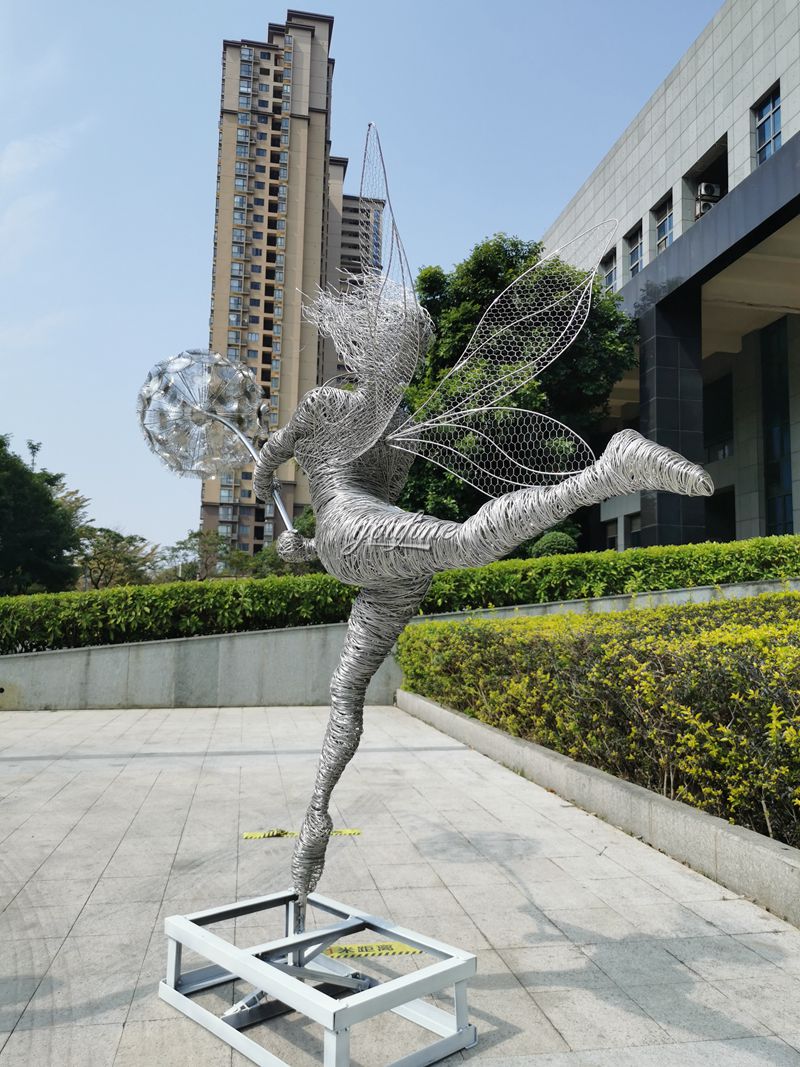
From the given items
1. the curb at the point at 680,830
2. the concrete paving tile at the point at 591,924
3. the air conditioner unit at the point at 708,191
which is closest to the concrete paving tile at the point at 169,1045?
the concrete paving tile at the point at 591,924

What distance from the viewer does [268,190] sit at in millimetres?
62719

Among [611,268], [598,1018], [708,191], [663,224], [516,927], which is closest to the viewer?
[598,1018]

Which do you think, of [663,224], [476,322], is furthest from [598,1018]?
[663,224]

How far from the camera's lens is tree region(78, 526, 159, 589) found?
35.4m

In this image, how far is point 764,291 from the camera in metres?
18.2

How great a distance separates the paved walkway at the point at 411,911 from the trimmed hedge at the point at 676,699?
18.9 inches

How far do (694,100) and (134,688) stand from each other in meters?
18.2

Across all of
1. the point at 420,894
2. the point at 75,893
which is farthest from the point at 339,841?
the point at 75,893

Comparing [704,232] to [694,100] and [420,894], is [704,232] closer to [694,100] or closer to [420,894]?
[694,100]

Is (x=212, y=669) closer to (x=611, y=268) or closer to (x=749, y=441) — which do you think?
(x=611, y=268)

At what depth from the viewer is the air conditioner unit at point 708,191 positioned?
18969 mm

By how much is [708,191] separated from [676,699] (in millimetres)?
18445

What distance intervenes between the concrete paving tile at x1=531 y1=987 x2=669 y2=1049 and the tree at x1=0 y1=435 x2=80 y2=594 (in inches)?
1218

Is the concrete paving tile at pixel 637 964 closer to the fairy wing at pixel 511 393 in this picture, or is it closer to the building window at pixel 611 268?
the fairy wing at pixel 511 393
